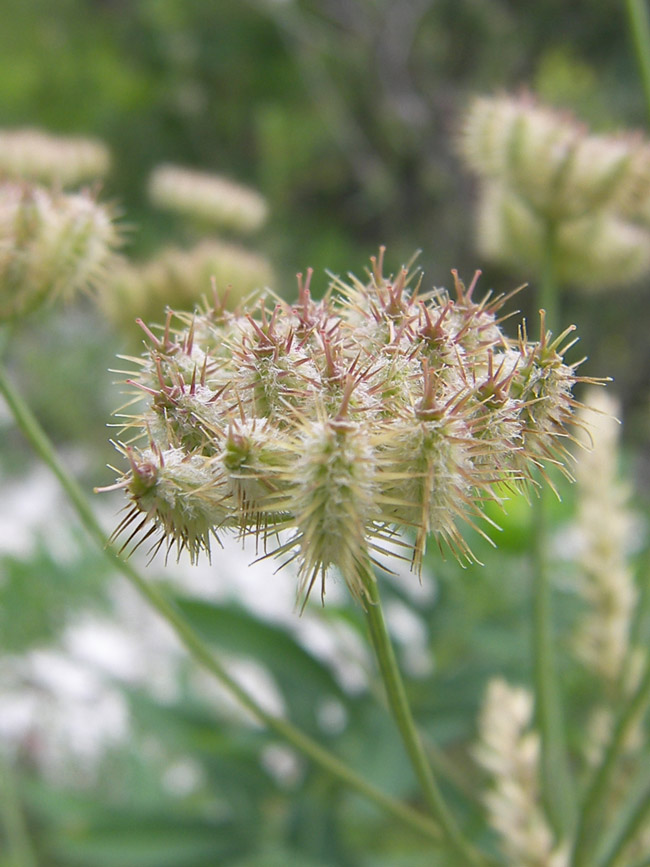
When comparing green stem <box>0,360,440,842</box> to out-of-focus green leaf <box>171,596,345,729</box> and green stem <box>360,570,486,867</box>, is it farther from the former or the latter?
out-of-focus green leaf <box>171,596,345,729</box>

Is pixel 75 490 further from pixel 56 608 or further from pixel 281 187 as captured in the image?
pixel 281 187

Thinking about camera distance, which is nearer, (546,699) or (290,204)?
(546,699)

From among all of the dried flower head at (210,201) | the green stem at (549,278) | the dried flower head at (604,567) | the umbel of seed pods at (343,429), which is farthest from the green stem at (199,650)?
the dried flower head at (210,201)

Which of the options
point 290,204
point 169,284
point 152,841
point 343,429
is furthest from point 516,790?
point 290,204

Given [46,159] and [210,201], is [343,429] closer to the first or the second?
[46,159]

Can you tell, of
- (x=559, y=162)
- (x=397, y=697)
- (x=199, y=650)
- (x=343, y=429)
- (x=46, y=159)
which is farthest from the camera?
(x=46, y=159)

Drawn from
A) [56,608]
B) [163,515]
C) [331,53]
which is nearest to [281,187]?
[331,53]

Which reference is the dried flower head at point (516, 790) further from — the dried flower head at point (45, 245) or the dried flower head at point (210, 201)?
the dried flower head at point (210, 201)

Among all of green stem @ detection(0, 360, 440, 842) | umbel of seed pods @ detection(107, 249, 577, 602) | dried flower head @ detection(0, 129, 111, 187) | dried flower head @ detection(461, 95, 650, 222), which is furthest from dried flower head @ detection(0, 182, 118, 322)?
dried flower head @ detection(461, 95, 650, 222)
